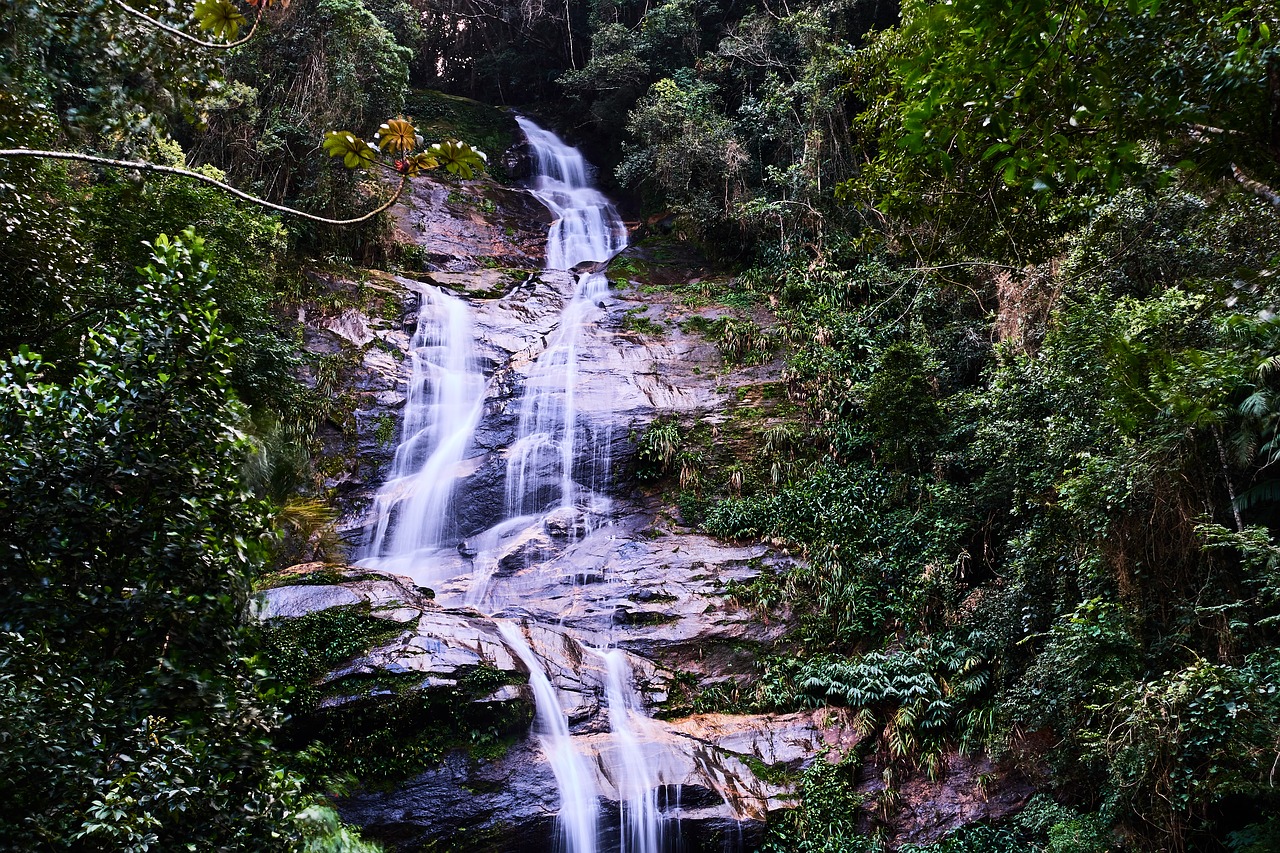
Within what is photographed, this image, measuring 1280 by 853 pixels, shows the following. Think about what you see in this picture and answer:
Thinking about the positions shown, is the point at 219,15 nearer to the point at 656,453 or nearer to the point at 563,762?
the point at 563,762

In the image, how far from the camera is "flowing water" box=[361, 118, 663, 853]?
8336 mm

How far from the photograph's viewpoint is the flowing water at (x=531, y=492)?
27.3 feet

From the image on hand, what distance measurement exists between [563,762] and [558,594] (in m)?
3.47

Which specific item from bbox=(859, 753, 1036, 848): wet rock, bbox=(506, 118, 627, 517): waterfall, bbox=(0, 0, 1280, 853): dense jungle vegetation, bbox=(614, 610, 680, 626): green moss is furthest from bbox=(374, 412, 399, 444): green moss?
bbox=(859, 753, 1036, 848): wet rock

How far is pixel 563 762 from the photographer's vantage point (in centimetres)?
848

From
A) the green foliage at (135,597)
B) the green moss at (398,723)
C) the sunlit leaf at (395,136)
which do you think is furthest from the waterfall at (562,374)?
the sunlit leaf at (395,136)

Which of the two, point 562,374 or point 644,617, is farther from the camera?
point 562,374

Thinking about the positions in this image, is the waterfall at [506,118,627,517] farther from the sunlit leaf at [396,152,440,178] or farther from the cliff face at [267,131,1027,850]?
the sunlit leaf at [396,152,440,178]

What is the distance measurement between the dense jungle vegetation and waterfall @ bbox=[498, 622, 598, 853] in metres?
2.37

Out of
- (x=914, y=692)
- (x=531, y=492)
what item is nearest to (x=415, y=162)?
(x=914, y=692)

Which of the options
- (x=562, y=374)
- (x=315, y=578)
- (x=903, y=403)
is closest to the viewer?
(x=315, y=578)

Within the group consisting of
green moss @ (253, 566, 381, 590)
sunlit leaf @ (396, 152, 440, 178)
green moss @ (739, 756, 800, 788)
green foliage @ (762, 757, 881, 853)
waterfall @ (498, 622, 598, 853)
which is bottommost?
green foliage @ (762, 757, 881, 853)

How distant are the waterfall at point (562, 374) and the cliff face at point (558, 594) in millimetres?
255

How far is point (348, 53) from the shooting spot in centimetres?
1720
